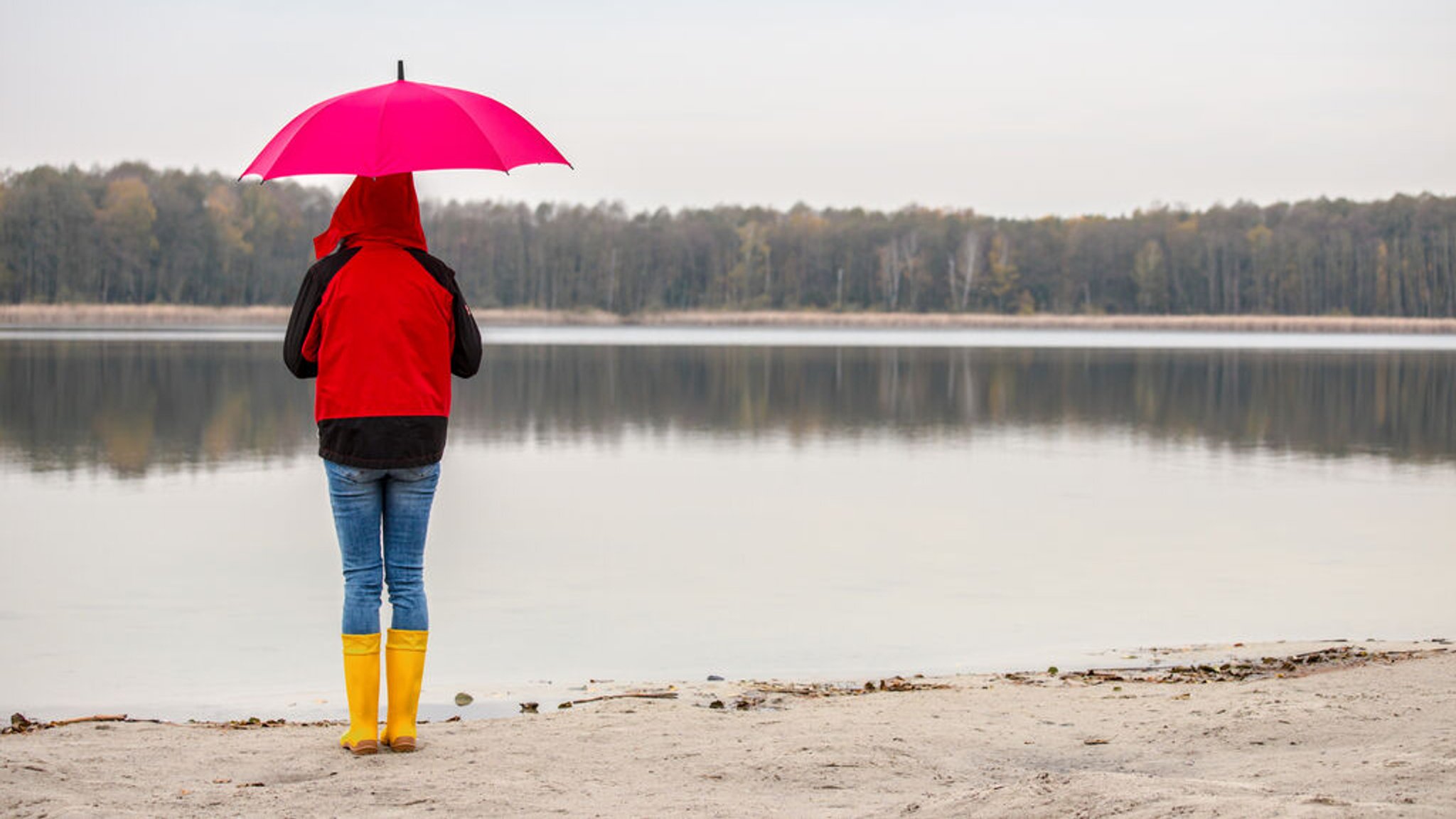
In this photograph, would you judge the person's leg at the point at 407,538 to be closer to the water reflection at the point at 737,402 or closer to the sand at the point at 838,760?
the sand at the point at 838,760

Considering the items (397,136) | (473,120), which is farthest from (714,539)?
(397,136)

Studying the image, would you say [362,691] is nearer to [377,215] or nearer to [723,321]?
[377,215]

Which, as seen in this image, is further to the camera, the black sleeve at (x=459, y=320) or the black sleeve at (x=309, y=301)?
the black sleeve at (x=459, y=320)

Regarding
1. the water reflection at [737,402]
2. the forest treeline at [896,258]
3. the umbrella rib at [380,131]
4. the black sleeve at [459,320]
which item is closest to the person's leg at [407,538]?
the black sleeve at [459,320]

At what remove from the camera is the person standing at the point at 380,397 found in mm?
4293

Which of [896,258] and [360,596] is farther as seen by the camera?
[896,258]

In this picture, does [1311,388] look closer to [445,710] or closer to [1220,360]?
[1220,360]

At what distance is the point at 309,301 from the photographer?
4.33 meters

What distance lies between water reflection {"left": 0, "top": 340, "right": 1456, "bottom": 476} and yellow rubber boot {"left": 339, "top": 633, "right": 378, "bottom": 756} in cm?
923

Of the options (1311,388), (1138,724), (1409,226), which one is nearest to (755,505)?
(1138,724)

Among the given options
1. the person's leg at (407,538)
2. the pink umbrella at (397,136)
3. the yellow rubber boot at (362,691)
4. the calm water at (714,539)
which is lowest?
the calm water at (714,539)

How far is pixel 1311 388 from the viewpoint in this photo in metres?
26.9

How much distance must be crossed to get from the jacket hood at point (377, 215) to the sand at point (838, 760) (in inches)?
58.3

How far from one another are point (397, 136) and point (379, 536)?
1152mm
